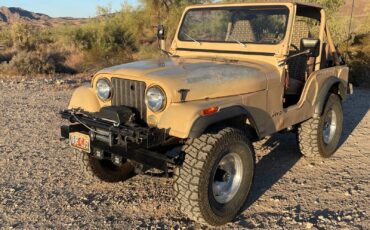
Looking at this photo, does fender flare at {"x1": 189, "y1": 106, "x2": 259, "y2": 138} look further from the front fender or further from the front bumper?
the front fender

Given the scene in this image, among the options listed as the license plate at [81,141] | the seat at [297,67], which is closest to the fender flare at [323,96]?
the seat at [297,67]

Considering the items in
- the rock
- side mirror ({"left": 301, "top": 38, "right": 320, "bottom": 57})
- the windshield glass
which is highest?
the windshield glass

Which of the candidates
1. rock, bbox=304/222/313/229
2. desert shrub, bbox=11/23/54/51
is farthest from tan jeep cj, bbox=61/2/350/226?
desert shrub, bbox=11/23/54/51

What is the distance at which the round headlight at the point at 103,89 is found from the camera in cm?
404

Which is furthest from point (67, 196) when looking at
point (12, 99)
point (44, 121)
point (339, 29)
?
point (339, 29)

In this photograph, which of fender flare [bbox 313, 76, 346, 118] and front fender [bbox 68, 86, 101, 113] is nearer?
front fender [bbox 68, 86, 101, 113]

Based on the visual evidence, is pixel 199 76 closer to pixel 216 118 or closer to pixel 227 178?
pixel 216 118

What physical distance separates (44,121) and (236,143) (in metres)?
4.68

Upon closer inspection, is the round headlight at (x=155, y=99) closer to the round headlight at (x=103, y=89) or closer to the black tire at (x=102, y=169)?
the round headlight at (x=103, y=89)

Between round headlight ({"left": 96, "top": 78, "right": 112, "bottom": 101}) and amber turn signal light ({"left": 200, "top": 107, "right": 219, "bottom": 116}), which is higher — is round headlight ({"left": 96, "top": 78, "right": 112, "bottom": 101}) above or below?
above

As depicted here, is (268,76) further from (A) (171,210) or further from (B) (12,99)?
(B) (12,99)

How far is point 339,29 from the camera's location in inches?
540

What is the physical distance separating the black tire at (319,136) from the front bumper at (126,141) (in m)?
2.52

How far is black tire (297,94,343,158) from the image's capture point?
5.34 metres
